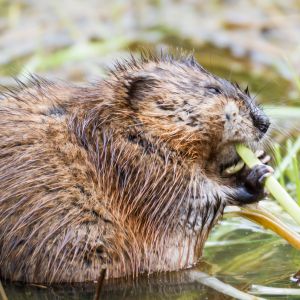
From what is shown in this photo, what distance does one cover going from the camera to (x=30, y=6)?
1065 centimetres

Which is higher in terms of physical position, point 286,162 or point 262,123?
point 286,162

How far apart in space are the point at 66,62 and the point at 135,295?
177 inches

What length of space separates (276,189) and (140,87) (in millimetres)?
854

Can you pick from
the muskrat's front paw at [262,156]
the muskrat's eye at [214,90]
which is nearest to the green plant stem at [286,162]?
the muskrat's front paw at [262,156]

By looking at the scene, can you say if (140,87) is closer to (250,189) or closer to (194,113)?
(194,113)

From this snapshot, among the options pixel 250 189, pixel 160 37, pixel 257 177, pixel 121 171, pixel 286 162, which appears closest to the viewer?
pixel 121 171

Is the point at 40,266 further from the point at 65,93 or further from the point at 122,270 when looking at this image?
the point at 65,93

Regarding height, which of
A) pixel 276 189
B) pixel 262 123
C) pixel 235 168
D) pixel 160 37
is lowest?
pixel 276 189

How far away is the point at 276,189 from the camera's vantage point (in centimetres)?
520

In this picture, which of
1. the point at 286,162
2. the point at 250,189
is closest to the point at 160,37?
the point at 286,162

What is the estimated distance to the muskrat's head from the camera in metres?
5.27

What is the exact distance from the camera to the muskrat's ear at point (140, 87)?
5.34 m

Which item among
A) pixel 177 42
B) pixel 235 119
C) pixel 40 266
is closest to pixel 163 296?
pixel 40 266

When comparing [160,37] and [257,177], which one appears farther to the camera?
[160,37]
